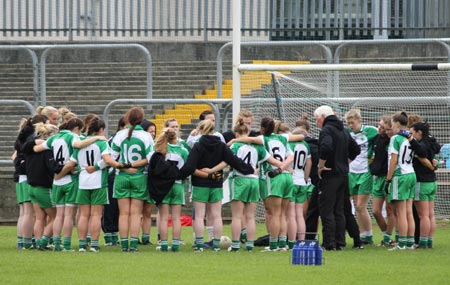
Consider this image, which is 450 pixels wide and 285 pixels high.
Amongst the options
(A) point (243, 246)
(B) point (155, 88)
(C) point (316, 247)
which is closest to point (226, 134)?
(A) point (243, 246)

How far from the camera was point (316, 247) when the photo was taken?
1563 centimetres

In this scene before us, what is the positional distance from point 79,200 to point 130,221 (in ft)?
2.47

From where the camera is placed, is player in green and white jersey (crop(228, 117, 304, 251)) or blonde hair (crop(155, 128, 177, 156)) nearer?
blonde hair (crop(155, 128, 177, 156))

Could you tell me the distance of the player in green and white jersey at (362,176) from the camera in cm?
1928

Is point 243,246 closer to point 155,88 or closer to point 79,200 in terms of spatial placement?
point 79,200

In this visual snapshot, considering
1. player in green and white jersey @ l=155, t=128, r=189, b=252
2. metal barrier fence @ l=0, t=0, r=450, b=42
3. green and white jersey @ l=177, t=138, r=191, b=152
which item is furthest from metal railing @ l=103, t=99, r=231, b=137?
player in green and white jersey @ l=155, t=128, r=189, b=252

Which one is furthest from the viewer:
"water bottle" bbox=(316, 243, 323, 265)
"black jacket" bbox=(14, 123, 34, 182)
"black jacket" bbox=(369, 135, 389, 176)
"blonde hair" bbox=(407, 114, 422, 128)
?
"black jacket" bbox=(369, 135, 389, 176)

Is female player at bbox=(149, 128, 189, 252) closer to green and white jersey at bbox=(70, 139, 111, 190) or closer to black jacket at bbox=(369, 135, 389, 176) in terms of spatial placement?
green and white jersey at bbox=(70, 139, 111, 190)

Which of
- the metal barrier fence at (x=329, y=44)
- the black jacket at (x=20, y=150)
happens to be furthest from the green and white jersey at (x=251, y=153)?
the metal barrier fence at (x=329, y=44)

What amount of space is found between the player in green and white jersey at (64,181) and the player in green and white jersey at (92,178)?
0.44 ft

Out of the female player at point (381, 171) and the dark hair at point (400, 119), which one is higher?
the dark hair at point (400, 119)

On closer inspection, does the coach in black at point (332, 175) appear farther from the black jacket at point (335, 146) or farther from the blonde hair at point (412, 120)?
the blonde hair at point (412, 120)

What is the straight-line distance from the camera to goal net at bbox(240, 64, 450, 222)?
2220cm

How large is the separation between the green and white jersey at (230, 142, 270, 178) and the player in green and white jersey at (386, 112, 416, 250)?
174 cm
